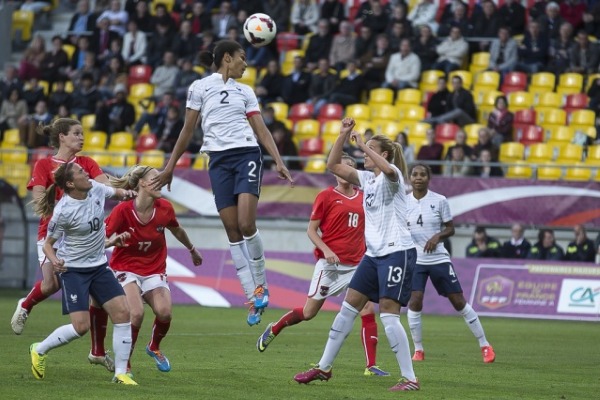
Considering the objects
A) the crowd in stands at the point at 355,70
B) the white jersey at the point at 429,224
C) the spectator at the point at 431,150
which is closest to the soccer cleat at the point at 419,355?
the white jersey at the point at 429,224

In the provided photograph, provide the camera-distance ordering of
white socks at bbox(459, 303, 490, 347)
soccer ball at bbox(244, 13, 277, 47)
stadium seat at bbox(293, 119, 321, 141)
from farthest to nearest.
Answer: stadium seat at bbox(293, 119, 321, 141)
white socks at bbox(459, 303, 490, 347)
soccer ball at bbox(244, 13, 277, 47)

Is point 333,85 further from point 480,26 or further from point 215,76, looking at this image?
point 215,76

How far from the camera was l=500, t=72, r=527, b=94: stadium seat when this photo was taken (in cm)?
2677

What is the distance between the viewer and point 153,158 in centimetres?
2603

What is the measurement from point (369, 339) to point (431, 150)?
12.3 meters

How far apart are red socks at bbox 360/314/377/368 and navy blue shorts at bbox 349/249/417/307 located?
1655mm

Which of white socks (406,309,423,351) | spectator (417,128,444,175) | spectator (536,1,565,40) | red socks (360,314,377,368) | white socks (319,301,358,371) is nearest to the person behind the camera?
white socks (319,301,358,371)

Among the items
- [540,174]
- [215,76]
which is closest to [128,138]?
[540,174]

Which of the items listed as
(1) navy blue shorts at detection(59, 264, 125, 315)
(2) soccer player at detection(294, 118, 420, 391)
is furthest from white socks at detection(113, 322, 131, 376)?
(2) soccer player at detection(294, 118, 420, 391)

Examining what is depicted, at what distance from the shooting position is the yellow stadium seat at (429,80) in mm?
27484

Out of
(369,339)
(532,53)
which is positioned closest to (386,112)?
(532,53)

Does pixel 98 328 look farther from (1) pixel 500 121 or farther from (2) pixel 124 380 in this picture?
(1) pixel 500 121

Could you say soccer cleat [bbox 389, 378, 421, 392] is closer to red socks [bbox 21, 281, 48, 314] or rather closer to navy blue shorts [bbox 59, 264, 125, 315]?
navy blue shorts [bbox 59, 264, 125, 315]

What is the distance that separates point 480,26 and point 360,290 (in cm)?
1800
